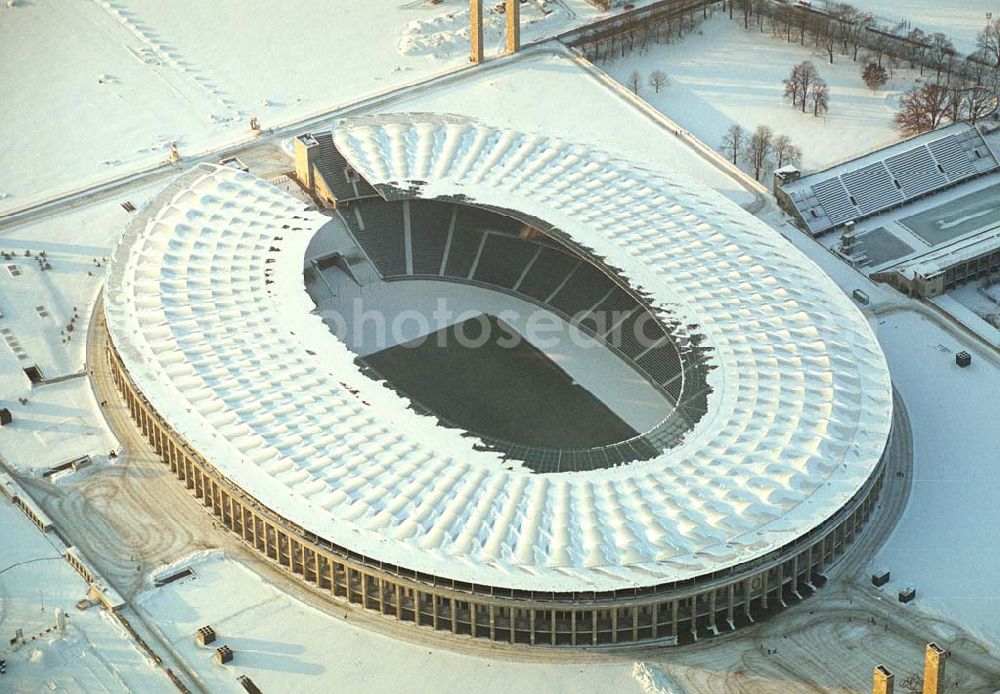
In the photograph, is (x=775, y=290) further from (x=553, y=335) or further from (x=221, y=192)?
(x=221, y=192)

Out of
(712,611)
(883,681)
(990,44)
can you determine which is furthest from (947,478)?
(990,44)

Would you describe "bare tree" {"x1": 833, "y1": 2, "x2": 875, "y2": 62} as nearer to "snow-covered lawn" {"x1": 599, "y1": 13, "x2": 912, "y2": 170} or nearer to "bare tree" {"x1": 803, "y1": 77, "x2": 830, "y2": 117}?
"snow-covered lawn" {"x1": 599, "y1": 13, "x2": 912, "y2": 170}

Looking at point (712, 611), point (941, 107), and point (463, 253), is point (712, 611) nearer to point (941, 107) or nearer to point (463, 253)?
point (463, 253)

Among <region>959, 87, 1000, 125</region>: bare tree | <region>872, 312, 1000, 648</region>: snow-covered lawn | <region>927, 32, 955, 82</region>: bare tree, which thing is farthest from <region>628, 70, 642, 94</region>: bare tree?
<region>872, 312, 1000, 648</region>: snow-covered lawn

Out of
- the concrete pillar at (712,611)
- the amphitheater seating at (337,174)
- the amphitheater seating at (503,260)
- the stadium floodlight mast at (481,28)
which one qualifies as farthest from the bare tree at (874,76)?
the concrete pillar at (712,611)

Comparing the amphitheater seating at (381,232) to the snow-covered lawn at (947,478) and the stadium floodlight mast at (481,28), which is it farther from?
the snow-covered lawn at (947,478)
